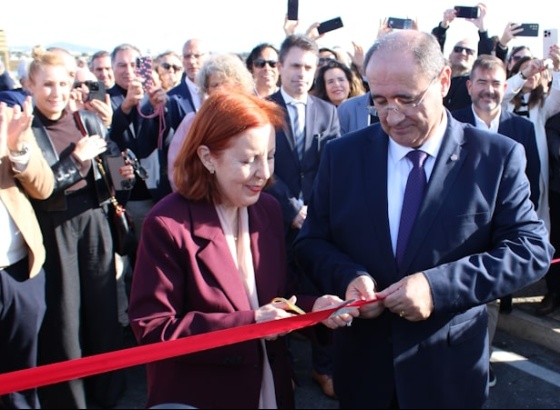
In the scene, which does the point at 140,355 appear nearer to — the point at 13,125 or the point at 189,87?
the point at 13,125

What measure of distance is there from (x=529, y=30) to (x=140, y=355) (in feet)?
19.8

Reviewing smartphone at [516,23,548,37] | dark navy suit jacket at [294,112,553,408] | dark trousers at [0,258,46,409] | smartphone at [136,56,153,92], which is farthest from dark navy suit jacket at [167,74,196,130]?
smartphone at [516,23,548,37]

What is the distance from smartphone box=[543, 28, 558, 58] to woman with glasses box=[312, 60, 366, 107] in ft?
6.21

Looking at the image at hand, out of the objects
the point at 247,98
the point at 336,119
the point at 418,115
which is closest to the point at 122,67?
the point at 336,119

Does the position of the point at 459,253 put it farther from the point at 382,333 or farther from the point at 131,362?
the point at 131,362

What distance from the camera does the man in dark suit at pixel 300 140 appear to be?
386cm

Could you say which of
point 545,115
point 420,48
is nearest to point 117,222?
point 420,48

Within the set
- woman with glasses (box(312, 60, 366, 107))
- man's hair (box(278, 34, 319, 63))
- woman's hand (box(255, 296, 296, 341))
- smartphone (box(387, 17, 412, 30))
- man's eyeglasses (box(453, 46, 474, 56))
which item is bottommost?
woman's hand (box(255, 296, 296, 341))

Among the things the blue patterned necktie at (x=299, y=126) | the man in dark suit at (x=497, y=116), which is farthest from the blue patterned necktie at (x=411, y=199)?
the man in dark suit at (x=497, y=116)

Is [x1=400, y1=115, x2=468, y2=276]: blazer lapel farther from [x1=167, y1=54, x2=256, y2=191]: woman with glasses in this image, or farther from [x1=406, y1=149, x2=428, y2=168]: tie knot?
[x1=167, y1=54, x2=256, y2=191]: woman with glasses

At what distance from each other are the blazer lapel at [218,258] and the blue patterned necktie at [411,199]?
630mm

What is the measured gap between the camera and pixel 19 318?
10.7 feet

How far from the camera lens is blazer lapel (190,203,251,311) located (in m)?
2.11

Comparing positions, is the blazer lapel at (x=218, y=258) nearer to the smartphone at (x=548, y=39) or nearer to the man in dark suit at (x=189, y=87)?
the man in dark suit at (x=189, y=87)
